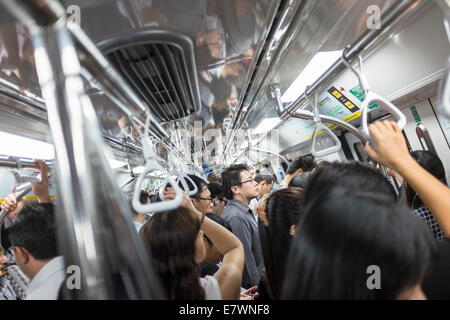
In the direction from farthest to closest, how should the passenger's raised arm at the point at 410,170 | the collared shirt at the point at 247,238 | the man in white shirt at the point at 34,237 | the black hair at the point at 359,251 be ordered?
the collared shirt at the point at 247,238 → the man in white shirt at the point at 34,237 → the passenger's raised arm at the point at 410,170 → the black hair at the point at 359,251

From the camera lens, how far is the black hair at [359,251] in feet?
1.62

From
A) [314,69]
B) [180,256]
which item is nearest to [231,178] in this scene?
[314,69]

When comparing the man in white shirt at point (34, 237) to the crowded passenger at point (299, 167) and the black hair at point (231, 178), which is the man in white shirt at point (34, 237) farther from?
the crowded passenger at point (299, 167)

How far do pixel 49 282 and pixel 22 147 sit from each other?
3.99ft

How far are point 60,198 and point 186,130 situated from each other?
8.28 feet

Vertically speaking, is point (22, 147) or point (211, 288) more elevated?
point (22, 147)

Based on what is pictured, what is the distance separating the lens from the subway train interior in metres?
0.52

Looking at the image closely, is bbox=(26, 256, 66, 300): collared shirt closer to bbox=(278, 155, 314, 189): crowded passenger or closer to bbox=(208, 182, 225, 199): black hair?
bbox=(278, 155, 314, 189): crowded passenger

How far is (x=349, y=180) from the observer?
0.97m

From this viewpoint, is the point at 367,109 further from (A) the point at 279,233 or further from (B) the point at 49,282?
(B) the point at 49,282

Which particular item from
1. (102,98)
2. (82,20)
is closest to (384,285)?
(82,20)

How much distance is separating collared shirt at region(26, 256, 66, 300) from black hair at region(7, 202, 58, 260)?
0.34ft

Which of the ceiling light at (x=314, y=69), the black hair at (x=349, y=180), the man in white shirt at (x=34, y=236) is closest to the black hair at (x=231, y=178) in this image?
the ceiling light at (x=314, y=69)

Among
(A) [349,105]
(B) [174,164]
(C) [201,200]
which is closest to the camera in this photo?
(B) [174,164]
